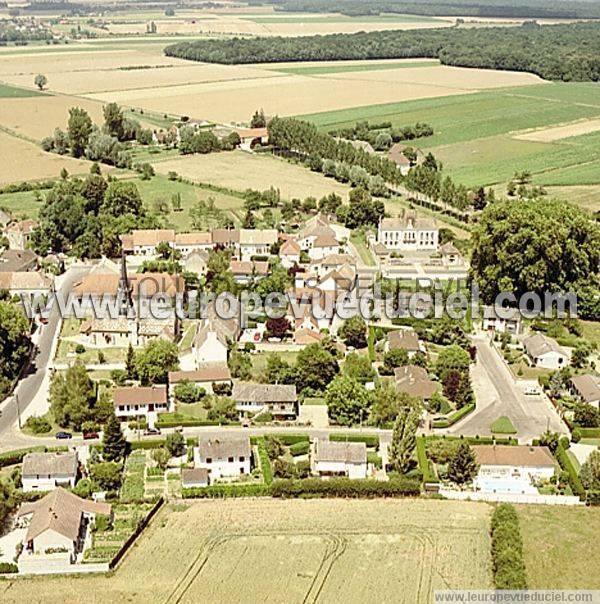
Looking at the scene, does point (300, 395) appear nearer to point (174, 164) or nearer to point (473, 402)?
point (473, 402)

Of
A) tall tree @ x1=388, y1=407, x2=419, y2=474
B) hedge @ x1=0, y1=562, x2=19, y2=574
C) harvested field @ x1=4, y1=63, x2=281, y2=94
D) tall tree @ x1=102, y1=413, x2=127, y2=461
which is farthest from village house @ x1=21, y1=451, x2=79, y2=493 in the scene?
harvested field @ x1=4, y1=63, x2=281, y2=94

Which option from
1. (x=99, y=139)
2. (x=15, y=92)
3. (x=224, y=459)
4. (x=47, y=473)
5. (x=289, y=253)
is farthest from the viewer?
(x=15, y=92)

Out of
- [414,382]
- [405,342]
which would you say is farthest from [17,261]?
[414,382]

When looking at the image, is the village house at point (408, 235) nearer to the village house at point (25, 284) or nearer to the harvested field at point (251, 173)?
the harvested field at point (251, 173)

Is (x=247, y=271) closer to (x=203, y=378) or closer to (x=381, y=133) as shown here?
(x=203, y=378)

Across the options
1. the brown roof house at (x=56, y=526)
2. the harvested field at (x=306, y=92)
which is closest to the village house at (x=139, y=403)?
the brown roof house at (x=56, y=526)

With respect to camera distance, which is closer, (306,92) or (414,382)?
(414,382)
